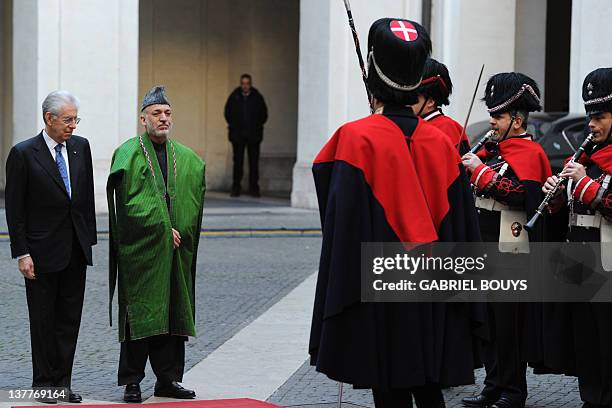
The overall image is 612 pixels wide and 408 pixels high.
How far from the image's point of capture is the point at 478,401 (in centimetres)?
736

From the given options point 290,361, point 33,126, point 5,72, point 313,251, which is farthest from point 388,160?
point 5,72

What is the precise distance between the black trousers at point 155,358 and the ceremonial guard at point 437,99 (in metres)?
1.88

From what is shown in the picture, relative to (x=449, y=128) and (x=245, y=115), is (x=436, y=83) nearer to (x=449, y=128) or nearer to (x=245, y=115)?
(x=449, y=128)

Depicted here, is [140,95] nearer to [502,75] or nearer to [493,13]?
[493,13]

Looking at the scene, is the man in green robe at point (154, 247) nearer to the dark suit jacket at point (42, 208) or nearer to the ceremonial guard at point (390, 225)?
the dark suit jacket at point (42, 208)

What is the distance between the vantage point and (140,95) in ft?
76.5

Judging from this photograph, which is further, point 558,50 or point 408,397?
point 558,50

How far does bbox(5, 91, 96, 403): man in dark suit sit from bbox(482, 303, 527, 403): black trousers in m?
2.24

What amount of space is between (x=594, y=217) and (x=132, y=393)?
2.66m

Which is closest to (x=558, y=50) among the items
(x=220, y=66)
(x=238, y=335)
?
(x=220, y=66)

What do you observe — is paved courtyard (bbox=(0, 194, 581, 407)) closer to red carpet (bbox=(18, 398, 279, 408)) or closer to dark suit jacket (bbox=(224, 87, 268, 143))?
red carpet (bbox=(18, 398, 279, 408))

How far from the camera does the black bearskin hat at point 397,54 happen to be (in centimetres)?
Answer: 513

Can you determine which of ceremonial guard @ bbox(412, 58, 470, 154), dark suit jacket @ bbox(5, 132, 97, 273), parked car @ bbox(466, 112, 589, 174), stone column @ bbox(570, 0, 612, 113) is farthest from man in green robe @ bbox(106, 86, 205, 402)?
stone column @ bbox(570, 0, 612, 113)

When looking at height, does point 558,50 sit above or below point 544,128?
above
